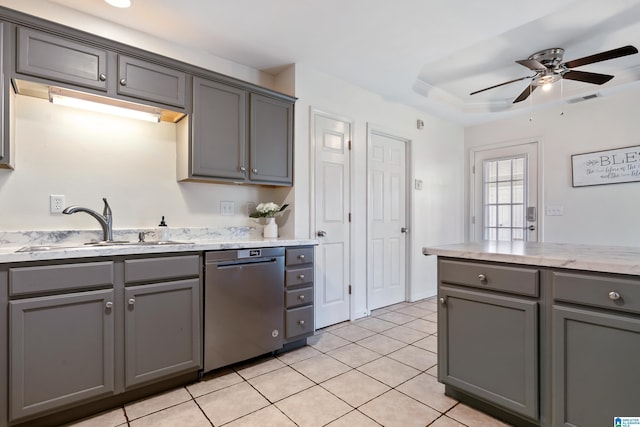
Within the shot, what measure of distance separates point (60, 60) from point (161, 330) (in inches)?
66.9

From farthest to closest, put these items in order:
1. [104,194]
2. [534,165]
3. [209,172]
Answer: [534,165] → [209,172] → [104,194]

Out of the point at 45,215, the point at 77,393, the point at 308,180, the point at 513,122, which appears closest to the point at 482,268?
the point at 308,180

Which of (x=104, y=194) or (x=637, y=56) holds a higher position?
(x=637, y=56)

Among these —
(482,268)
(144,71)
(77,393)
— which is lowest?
(77,393)

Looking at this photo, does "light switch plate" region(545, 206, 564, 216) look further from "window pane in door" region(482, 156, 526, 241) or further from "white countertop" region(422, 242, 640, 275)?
"white countertop" region(422, 242, 640, 275)

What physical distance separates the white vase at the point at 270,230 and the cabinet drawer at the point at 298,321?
675mm

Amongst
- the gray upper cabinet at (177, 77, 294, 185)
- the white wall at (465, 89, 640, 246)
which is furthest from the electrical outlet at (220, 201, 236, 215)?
the white wall at (465, 89, 640, 246)

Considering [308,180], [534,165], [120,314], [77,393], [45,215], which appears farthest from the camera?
[534,165]

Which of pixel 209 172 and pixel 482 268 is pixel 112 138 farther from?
pixel 482 268

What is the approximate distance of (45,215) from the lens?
2059 mm

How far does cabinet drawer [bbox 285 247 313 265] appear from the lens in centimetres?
250

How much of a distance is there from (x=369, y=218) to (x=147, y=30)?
2.58 m

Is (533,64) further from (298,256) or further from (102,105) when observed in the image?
(102,105)

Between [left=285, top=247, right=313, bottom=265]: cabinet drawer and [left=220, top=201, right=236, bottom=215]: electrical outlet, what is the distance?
2.35ft
